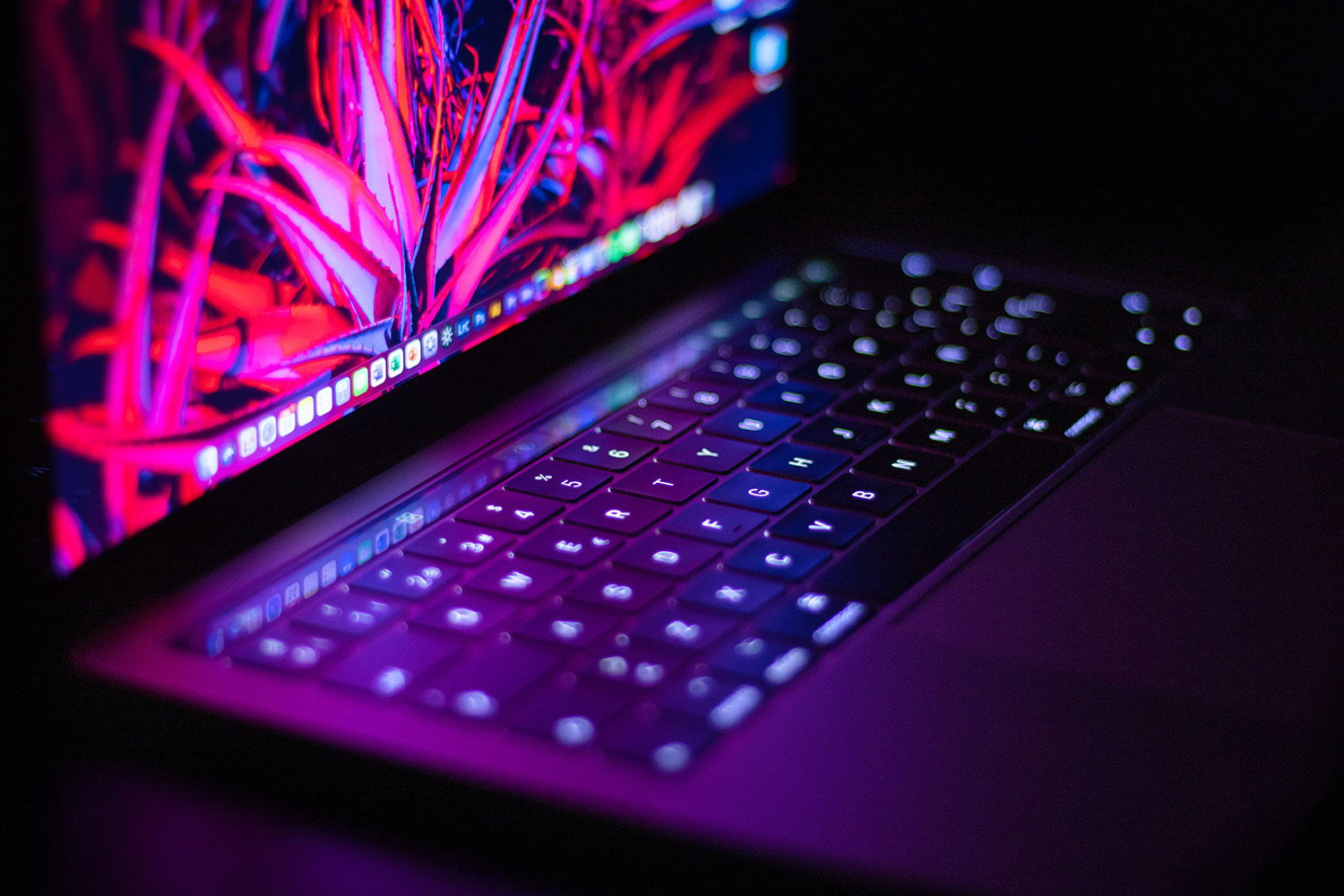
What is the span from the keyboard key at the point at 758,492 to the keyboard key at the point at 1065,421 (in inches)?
6.3

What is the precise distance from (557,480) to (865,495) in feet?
0.52

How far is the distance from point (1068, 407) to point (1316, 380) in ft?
0.55

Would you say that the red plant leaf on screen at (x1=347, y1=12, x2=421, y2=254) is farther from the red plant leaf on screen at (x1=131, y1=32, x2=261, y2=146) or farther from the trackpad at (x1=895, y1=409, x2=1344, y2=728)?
the trackpad at (x1=895, y1=409, x2=1344, y2=728)

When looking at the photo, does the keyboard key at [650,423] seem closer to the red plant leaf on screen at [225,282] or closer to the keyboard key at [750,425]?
the keyboard key at [750,425]

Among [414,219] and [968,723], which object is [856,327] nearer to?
[414,219]

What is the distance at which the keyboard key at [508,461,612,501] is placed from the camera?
28.3 inches

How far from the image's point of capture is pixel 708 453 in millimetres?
768

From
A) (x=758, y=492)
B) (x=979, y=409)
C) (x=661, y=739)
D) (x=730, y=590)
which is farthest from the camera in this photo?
(x=979, y=409)

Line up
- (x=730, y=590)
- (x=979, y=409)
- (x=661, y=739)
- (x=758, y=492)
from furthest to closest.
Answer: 1. (x=979, y=409)
2. (x=758, y=492)
3. (x=730, y=590)
4. (x=661, y=739)

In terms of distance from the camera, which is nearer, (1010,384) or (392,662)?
(392,662)

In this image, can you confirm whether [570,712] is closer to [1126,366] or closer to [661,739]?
[661,739]

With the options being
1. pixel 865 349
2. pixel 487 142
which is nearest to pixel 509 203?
pixel 487 142

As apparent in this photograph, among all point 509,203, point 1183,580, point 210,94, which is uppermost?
point 210,94

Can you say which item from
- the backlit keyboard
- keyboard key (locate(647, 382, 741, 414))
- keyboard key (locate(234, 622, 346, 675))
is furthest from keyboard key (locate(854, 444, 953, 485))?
keyboard key (locate(234, 622, 346, 675))
